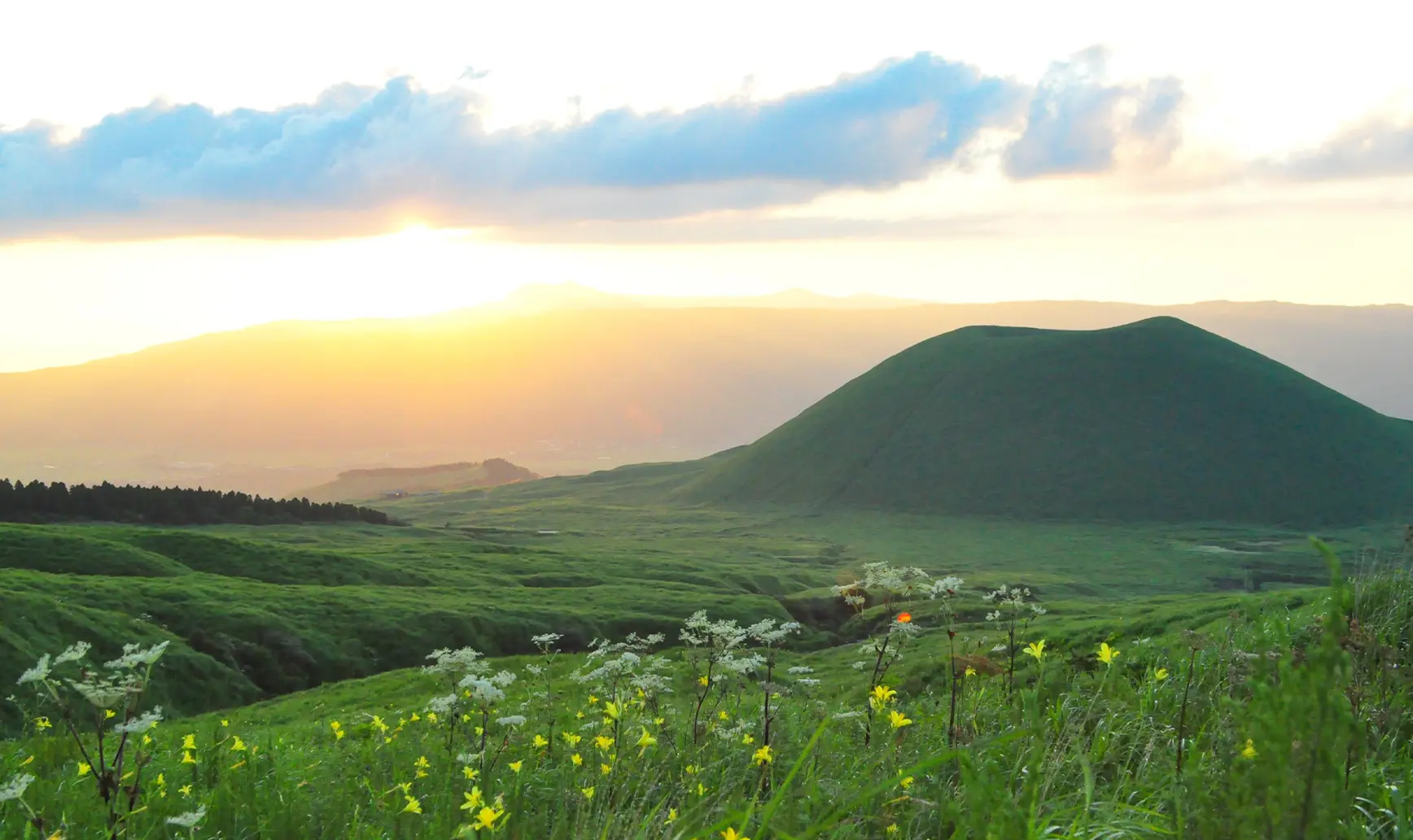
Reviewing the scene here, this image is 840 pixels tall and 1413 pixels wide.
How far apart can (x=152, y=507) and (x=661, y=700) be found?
12291 cm

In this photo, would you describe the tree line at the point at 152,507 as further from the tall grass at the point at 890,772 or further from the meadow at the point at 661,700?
the tall grass at the point at 890,772

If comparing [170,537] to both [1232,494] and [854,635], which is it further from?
[1232,494]

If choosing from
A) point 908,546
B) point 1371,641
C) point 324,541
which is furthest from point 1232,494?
point 1371,641

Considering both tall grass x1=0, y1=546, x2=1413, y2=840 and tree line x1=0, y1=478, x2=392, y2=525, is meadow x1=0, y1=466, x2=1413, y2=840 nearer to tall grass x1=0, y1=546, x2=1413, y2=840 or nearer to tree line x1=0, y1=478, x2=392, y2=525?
tall grass x1=0, y1=546, x2=1413, y2=840

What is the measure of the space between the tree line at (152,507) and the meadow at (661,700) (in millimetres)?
13444

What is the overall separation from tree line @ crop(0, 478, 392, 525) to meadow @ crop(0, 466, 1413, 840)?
13444mm

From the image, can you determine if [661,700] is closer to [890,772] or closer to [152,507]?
[890,772]

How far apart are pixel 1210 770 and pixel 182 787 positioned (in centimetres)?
773

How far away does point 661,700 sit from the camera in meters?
24.4

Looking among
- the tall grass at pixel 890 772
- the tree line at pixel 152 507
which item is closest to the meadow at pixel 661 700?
the tall grass at pixel 890 772

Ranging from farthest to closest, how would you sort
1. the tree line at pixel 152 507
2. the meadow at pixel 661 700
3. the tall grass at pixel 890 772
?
the tree line at pixel 152 507
the meadow at pixel 661 700
the tall grass at pixel 890 772

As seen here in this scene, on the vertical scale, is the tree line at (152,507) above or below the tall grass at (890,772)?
below

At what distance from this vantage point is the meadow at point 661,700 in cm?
543

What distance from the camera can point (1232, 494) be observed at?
194 metres
